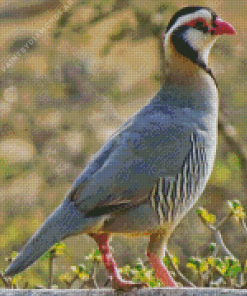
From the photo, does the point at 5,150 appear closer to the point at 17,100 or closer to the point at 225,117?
the point at 17,100

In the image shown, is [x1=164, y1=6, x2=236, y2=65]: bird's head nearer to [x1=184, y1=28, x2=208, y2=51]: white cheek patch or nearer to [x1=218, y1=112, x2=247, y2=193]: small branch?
[x1=184, y1=28, x2=208, y2=51]: white cheek patch

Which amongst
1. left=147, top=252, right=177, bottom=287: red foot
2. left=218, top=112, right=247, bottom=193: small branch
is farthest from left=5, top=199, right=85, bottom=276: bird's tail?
left=218, top=112, right=247, bottom=193: small branch

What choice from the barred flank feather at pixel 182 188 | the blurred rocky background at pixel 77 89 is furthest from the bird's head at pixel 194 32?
the blurred rocky background at pixel 77 89

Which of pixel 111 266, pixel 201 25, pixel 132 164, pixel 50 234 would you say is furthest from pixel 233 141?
pixel 50 234

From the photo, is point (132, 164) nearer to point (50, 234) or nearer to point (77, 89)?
point (50, 234)

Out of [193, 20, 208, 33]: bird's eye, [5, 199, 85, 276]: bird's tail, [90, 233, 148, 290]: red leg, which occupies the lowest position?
[90, 233, 148, 290]: red leg

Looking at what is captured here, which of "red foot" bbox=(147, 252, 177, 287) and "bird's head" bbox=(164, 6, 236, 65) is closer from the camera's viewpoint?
"red foot" bbox=(147, 252, 177, 287)

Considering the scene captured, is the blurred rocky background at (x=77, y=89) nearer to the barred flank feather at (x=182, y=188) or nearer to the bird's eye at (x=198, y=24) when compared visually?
the bird's eye at (x=198, y=24)

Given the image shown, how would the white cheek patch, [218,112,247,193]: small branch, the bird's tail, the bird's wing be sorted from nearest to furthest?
1. the bird's tail
2. the bird's wing
3. the white cheek patch
4. [218,112,247,193]: small branch

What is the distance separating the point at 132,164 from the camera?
384 centimetres

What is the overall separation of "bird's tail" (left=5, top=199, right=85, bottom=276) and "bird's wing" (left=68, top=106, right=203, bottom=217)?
0.06 metres

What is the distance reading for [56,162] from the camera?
10.0 meters

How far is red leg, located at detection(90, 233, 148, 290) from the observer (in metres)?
3.57

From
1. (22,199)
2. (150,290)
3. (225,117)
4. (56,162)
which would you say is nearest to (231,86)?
(225,117)
